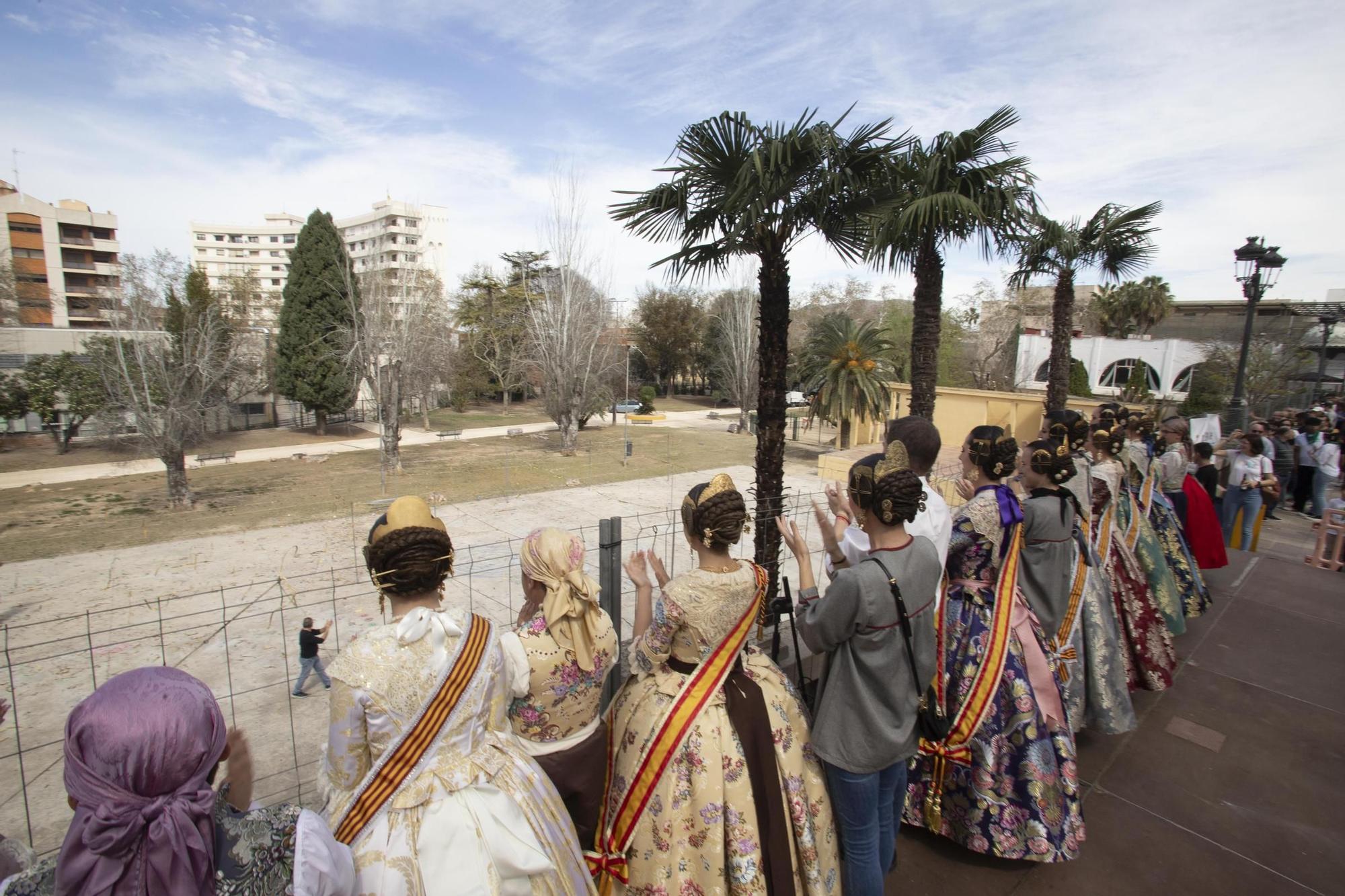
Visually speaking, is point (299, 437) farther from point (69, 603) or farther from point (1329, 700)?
point (1329, 700)

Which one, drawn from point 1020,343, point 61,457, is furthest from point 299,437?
point 1020,343

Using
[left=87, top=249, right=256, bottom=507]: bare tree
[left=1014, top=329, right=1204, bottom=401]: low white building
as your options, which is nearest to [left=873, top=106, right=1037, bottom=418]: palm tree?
[left=87, top=249, right=256, bottom=507]: bare tree

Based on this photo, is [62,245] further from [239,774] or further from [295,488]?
[239,774]

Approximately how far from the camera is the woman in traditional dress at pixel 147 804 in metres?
1.06

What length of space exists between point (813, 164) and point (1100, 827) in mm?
3833

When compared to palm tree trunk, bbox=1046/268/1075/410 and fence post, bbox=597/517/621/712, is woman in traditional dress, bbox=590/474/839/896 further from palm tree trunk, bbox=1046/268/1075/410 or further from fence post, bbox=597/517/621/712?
palm tree trunk, bbox=1046/268/1075/410

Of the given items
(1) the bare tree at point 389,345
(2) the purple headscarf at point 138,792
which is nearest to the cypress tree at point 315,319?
(1) the bare tree at point 389,345

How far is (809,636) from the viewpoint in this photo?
2.19 metres

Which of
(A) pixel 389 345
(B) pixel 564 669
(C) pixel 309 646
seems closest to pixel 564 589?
(B) pixel 564 669

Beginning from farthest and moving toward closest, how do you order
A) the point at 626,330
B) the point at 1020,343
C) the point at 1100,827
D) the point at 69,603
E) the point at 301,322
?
the point at 626,330, the point at 1020,343, the point at 301,322, the point at 69,603, the point at 1100,827

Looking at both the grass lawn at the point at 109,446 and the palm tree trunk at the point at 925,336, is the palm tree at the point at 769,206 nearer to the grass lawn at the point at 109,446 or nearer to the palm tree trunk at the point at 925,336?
the palm tree trunk at the point at 925,336

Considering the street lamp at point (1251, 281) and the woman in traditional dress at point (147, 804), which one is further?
the street lamp at point (1251, 281)

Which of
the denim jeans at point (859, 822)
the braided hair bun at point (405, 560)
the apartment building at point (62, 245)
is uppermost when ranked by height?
the apartment building at point (62, 245)

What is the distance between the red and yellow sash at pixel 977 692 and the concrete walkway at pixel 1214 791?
0.94 feet
